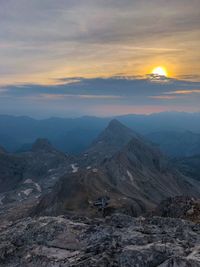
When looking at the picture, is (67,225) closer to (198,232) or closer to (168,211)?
(198,232)

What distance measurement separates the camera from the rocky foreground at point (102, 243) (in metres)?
29.3

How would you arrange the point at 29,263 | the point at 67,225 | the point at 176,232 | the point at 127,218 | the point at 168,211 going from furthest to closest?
the point at 168,211
the point at 127,218
the point at 67,225
the point at 176,232
the point at 29,263

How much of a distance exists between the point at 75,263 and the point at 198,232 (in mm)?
12762

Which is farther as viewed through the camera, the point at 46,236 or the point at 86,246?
the point at 46,236

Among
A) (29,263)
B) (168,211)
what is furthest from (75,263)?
(168,211)

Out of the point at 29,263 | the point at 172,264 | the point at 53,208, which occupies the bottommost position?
the point at 53,208

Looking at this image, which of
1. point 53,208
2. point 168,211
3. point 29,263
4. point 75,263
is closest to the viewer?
point 75,263

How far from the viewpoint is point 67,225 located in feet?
129

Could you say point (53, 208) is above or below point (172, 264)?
below

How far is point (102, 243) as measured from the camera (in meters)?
33.4

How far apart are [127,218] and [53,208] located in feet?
460

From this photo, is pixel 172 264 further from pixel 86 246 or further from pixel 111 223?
pixel 111 223

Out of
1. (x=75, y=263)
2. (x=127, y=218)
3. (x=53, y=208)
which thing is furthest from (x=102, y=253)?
(x=53, y=208)

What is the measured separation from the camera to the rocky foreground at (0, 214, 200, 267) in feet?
96.3
